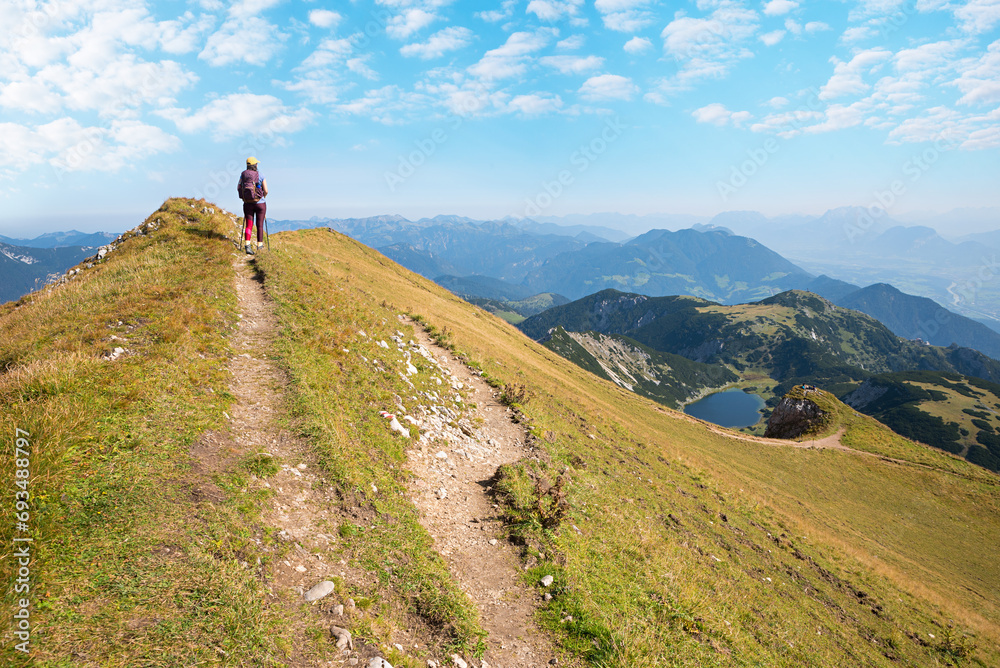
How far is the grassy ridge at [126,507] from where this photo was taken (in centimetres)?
511

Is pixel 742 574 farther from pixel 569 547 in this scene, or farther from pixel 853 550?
pixel 853 550

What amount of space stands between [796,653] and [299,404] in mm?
17995

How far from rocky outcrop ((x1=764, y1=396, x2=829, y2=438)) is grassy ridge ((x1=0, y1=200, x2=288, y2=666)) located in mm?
90610

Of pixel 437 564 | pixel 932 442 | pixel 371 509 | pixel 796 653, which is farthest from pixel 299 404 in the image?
pixel 932 442

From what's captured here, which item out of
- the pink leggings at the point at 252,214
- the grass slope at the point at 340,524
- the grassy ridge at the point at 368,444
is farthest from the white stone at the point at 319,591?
the pink leggings at the point at 252,214

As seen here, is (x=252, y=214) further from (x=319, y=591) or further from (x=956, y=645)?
(x=956, y=645)

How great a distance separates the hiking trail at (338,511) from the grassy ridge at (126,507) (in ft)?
1.50

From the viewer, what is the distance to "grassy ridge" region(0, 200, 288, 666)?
5.11 m

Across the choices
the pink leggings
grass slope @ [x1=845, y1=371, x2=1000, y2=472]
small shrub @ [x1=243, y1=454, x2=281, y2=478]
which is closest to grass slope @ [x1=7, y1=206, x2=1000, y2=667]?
small shrub @ [x1=243, y1=454, x2=281, y2=478]

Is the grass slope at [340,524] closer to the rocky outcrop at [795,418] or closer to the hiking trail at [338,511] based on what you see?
the hiking trail at [338,511]

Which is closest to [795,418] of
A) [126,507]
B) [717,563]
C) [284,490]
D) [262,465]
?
[717,563]

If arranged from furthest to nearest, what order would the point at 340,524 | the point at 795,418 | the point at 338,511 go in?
the point at 795,418, the point at 338,511, the point at 340,524

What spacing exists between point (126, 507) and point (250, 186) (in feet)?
69.4

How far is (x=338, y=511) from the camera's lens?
30.6 ft
